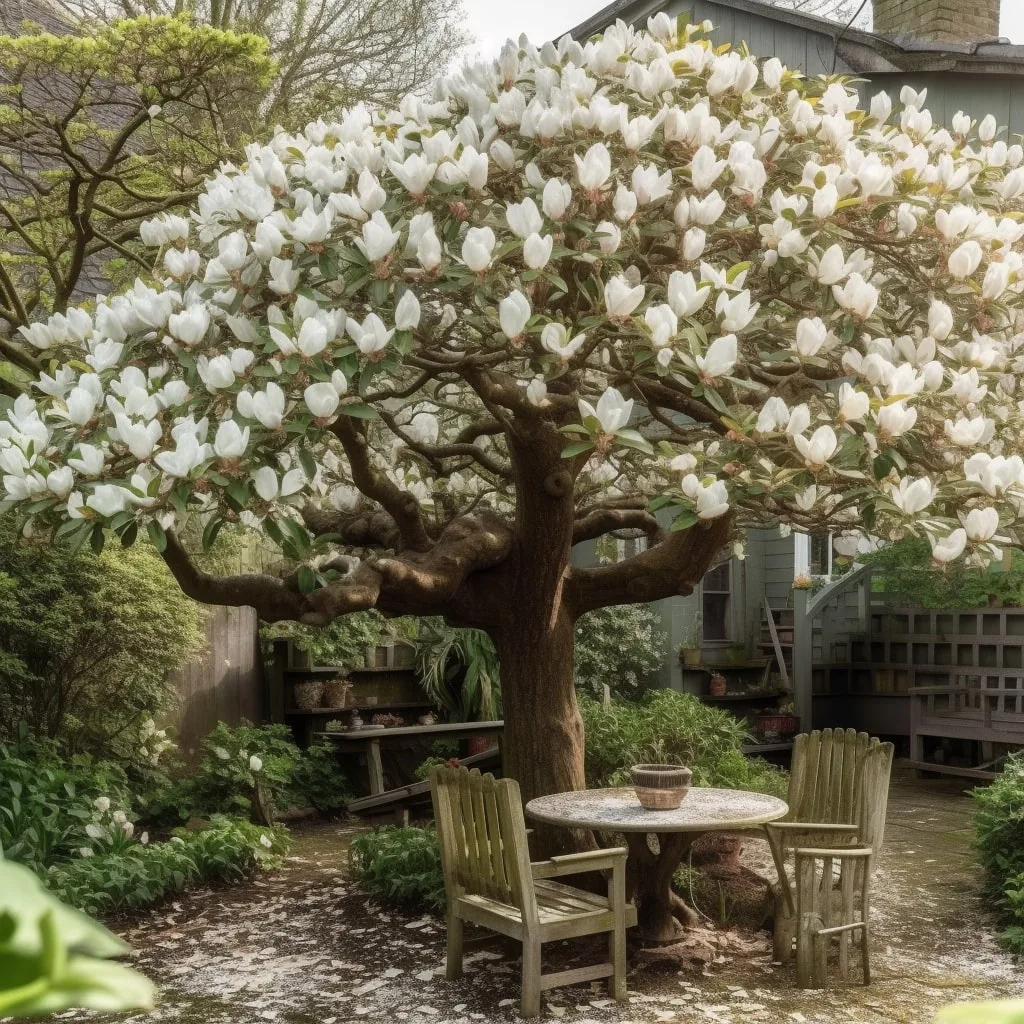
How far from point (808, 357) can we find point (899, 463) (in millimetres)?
502

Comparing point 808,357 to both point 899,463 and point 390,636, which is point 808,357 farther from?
point 390,636

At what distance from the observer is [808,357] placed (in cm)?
366

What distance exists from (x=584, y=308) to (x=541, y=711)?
2.37m

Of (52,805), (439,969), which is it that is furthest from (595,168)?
(52,805)

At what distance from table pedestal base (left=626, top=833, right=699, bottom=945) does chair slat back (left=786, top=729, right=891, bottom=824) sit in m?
0.72

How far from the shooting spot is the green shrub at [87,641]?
7.99 m

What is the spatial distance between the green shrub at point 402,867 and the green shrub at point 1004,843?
2865 mm

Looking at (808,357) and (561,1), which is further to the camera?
(561,1)

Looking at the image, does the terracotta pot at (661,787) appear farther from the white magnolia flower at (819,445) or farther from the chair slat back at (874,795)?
the white magnolia flower at (819,445)

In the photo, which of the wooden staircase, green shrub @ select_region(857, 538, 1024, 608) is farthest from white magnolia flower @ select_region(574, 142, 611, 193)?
the wooden staircase

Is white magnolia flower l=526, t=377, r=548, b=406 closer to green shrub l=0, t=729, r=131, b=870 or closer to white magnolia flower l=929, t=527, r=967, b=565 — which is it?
white magnolia flower l=929, t=527, r=967, b=565

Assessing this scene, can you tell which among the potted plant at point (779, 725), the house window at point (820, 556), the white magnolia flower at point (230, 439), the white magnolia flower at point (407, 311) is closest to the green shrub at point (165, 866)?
the white magnolia flower at point (230, 439)

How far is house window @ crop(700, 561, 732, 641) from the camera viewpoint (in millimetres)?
13410

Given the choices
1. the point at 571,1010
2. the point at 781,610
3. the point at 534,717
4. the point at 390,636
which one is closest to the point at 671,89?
the point at 534,717
